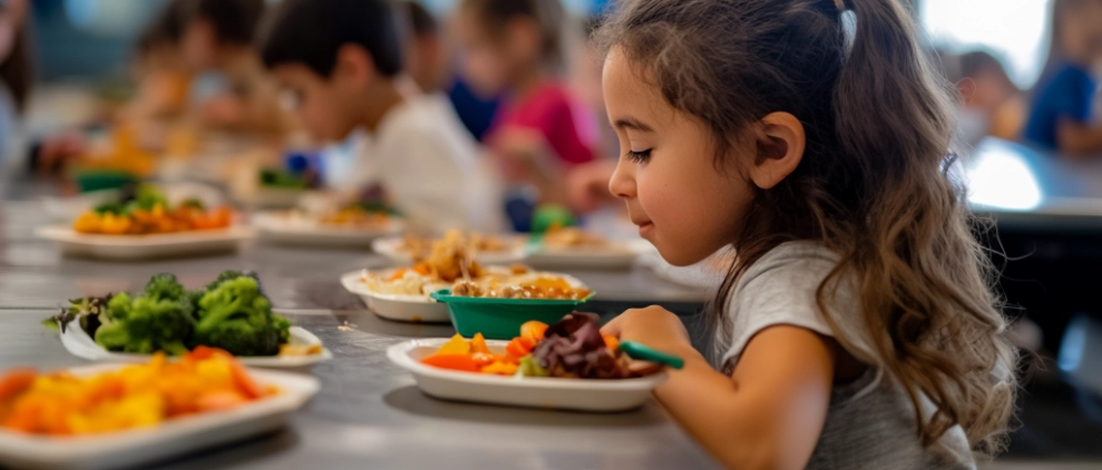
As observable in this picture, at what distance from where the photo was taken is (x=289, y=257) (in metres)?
2.28

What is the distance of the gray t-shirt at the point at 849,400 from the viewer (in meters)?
1.21

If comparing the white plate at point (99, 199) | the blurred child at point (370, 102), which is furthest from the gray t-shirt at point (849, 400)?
the blurred child at point (370, 102)

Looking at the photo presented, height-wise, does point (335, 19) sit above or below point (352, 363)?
above

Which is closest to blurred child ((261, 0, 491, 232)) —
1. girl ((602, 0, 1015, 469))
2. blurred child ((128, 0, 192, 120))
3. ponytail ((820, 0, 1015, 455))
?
girl ((602, 0, 1015, 469))

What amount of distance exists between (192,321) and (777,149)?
29.3 inches

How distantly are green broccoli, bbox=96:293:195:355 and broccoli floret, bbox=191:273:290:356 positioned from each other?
0.9 inches

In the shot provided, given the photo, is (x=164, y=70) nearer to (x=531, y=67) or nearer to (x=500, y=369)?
(x=531, y=67)

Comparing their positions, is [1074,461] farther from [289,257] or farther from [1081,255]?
[289,257]

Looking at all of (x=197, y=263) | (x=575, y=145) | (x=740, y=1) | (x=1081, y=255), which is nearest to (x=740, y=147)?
(x=740, y=1)

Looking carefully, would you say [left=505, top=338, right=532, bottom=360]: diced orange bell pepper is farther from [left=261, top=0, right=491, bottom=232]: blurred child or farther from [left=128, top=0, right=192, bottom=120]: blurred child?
[left=128, top=0, right=192, bottom=120]: blurred child

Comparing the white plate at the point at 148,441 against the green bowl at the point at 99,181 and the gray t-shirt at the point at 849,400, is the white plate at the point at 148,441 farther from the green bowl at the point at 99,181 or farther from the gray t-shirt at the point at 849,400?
the green bowl at the point at 99,181

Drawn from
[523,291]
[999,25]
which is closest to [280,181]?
[523,291]

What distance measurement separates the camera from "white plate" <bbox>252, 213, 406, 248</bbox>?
246cm

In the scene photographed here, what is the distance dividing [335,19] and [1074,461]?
9.27 ft
